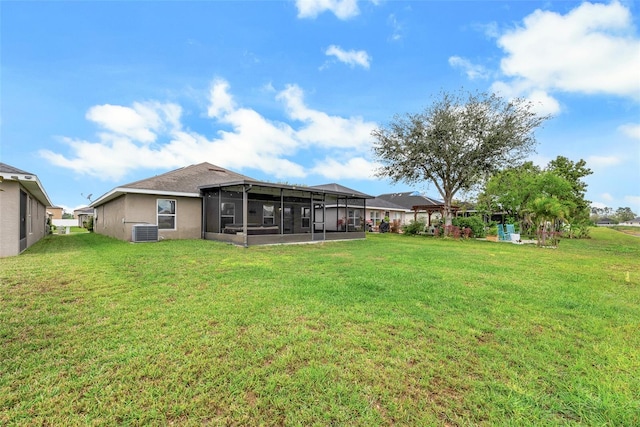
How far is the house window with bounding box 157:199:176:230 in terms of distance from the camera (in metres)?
12.4

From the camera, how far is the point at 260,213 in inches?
600

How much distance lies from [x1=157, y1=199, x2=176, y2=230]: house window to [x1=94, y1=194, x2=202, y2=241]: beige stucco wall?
150mm

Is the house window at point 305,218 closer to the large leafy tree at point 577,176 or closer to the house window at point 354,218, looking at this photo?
the house window at point 354,218

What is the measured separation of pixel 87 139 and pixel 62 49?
6.98 m

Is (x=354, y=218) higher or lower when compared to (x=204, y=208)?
lower

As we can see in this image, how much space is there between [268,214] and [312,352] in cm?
1346

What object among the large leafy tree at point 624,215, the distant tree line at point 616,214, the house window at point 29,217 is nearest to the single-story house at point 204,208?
the house window at point 29,217

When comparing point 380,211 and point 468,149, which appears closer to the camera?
point 468,149

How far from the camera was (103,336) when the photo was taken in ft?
9.68

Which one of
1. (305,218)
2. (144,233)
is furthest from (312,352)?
(305,218)

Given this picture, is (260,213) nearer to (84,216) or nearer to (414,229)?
(414,229)

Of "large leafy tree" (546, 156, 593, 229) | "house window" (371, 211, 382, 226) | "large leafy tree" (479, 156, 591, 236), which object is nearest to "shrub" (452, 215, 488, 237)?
"large leafy tree" (479, 156, 591, 236)

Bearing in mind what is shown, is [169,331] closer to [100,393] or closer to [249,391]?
[100,393]

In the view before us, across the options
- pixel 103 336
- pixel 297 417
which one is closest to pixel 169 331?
pixel 103 336
